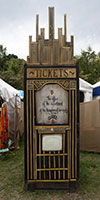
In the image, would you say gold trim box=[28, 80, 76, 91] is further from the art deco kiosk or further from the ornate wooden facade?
the ornate wooden facade

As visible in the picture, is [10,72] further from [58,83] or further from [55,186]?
[55,186]

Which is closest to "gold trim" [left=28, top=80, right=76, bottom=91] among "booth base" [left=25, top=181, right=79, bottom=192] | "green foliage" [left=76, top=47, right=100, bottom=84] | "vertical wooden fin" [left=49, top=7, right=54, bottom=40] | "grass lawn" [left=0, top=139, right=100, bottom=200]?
"vertical wooden fin" [left=49, top=7, right=54, bottom=40]

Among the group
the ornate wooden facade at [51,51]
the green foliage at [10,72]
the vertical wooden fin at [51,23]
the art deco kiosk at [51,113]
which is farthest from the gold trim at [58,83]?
the green foliage at [10,72]

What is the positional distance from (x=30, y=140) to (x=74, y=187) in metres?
1.26

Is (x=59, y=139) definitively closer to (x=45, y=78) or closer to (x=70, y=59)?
(x=45, y=78)

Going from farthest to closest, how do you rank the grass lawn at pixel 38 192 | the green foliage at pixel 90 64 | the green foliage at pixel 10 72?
the green foliage at pixel 90 64, the green foliage at pixel 10 72, the grass lawn at pixel 38 192

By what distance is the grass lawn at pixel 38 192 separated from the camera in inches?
111

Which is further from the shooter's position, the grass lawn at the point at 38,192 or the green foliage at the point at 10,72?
the green foliage at the point at 10,72

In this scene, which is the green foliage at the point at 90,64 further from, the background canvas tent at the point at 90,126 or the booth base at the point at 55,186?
the booth base at the point at 55,186

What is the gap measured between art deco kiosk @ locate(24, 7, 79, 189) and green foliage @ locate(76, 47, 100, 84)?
59.2 feet

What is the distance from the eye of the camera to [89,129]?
17.9 feet

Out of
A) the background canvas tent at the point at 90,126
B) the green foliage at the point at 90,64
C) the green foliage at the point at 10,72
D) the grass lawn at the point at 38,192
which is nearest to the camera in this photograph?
the grass lawn at the point at 38,192

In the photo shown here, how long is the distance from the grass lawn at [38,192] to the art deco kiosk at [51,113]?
0.16 meters

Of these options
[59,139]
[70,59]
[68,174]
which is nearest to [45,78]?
[70,59]
